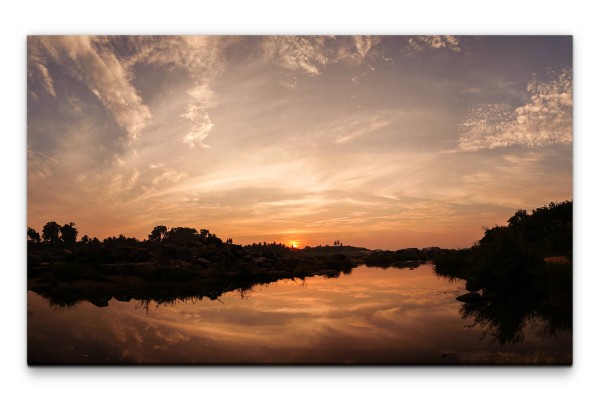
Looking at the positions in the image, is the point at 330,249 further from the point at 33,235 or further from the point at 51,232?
the point at 33,235

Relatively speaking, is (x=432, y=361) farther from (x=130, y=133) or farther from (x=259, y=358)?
(x=130, y=133)

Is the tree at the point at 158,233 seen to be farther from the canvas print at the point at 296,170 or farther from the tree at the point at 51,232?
the tree at the point at 51,232

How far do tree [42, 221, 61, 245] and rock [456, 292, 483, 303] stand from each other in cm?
902

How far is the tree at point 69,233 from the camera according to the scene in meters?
6.66

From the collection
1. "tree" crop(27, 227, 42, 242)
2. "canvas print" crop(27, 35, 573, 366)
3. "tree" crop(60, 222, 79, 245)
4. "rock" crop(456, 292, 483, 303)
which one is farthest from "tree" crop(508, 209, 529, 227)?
"tree" crop(27, 227, 42, 242)

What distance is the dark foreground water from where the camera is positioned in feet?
19.4

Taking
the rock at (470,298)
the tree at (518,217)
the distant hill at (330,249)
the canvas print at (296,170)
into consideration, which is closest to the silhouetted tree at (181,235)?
the canvas print at (296,170)

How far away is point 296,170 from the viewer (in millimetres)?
7195

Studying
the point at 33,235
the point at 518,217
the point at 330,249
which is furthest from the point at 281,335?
the point at 518,217

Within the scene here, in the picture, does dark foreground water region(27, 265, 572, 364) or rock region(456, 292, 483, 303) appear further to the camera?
rock region(456, 292, 483, 303)

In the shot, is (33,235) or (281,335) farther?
(281,335)

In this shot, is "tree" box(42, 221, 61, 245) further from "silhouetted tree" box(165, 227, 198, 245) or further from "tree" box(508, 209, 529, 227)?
"tree" box(508, 209, 529, 227)

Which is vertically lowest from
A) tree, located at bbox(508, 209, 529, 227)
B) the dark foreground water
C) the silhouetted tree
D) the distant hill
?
the dark foreground water

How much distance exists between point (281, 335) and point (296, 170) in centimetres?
310
